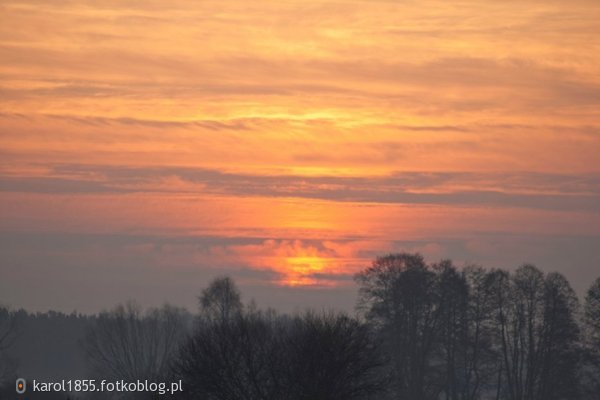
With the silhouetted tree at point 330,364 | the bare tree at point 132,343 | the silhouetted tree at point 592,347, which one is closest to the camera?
the silhouetted tree at point 330,364

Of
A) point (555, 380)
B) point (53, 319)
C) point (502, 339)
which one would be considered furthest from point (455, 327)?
point (53, 319)

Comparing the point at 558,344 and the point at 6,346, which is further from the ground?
the point at 6,346

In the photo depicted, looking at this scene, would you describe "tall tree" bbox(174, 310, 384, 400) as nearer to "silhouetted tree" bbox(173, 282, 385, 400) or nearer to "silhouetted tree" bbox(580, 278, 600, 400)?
"silhouetted tree" bbox(173, 282, 385, 400)

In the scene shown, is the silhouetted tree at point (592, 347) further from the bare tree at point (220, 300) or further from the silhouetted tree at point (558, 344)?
the bare tree at point (220, 300)

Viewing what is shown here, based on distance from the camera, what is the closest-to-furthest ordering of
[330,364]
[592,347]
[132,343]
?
[330,364] < [592,347] < [132,343]

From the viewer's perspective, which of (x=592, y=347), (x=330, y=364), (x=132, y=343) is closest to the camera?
(x=330, y=364)

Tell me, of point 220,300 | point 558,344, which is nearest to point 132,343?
point 220,300

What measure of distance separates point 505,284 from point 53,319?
396 feet

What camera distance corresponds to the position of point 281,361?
56.5 meters

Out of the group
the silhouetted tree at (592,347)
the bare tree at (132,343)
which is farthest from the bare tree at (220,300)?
the silhouetted tree at (592,347)

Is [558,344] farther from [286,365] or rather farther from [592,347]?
[286,365]

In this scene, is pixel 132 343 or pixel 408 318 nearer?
pixel 408 318

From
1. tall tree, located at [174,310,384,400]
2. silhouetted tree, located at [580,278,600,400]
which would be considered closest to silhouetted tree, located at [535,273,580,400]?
silhouetted tree, located at [580,278,600,400]

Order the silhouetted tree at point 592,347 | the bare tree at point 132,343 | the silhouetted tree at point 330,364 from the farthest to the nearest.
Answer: the bare tree at point 132,343, the silhouetted tree at point 592,347, the silhouetted tree at point 330,364
